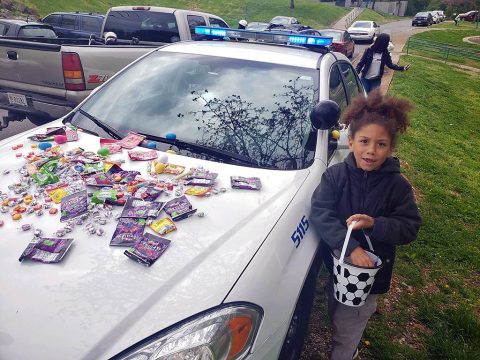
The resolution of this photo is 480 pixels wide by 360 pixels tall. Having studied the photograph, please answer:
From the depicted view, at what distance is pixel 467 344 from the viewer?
8.80 ft

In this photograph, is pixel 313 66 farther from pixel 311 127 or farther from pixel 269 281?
pixel 269 281

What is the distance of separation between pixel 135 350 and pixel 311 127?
1.71m

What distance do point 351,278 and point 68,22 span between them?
12661 mm

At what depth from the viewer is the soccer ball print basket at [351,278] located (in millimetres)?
1863

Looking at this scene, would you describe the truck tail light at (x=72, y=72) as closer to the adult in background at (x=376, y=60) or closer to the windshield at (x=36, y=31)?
the windshield at (x=36, y=31)

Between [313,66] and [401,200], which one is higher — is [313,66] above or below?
above

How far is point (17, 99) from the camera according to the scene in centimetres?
462

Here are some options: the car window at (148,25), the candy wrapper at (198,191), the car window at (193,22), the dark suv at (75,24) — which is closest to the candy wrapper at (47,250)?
the candy wrapper at (198,191)

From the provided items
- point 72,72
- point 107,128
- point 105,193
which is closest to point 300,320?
point 105,193

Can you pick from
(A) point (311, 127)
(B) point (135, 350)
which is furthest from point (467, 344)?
(B) point (135, 350)

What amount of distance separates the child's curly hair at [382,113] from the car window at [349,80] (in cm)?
146

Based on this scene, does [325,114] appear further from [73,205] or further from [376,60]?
[376,60]

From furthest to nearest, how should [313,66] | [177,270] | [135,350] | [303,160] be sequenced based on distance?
[313,66] < [303,160] < [177,270] < [135,350]

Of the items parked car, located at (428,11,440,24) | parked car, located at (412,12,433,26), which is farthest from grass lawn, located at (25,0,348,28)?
parked car, located at (428,11,440,24)
